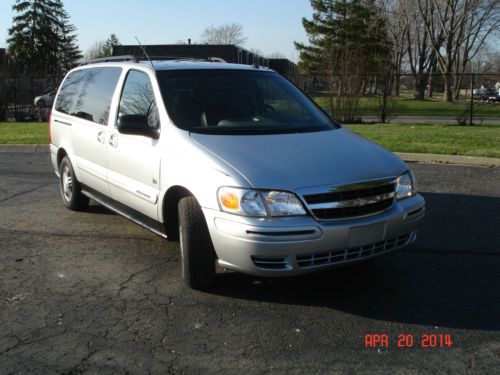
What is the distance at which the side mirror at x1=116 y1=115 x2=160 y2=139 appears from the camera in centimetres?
462

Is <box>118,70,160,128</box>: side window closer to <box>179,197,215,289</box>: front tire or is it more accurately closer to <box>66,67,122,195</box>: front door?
<box>66,67,122,195</box>: front door

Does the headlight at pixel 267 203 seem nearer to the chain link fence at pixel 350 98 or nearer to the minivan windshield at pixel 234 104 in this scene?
the minivan windshield at pixel 234 104

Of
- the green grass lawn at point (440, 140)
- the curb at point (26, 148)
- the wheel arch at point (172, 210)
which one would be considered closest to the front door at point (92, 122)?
the wheel arch at point (172, 210)

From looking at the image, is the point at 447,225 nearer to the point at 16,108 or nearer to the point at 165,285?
the point at 165,285

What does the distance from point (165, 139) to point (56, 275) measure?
58.4 inches

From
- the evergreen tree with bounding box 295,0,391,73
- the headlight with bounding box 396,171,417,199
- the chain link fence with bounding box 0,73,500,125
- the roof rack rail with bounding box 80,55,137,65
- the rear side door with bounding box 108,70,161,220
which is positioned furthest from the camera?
the evergreen tree with bounding box 295,0,391,73

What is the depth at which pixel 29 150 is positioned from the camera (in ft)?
Result: 41.3

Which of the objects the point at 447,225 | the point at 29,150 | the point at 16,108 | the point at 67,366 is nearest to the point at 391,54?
the point at 16,108

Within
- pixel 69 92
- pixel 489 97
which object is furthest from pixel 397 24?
pixel 69 92

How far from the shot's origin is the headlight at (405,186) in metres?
4.17

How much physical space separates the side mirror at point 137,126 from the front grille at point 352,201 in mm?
1613

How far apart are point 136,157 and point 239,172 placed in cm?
140

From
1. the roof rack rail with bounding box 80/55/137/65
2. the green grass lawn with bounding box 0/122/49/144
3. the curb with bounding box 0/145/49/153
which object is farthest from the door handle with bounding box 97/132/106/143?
the green grass lawn with bounding box 0/122/49/144

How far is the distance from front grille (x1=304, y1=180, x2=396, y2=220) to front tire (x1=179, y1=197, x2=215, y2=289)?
82 centimetres
